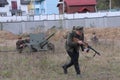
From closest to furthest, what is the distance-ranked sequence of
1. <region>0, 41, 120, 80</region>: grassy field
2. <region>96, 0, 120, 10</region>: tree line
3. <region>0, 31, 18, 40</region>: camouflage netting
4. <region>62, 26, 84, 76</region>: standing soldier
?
<region>62, 26, 84, 76</region>: standing soldier, <region>0, 41, 120, 80</region>: grassy field, <region>0, 31, 18, 40</region>: camouflage netting, <region>96, 0, 120, 10</region>: tree line

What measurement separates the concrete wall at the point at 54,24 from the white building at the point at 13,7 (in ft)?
103

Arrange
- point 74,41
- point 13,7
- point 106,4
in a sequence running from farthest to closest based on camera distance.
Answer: point 106,4 < point 13,7 < point 74,41

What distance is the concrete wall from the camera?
44291 mm

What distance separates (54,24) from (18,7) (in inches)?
1385

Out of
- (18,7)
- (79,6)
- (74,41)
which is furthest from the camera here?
(18,7)

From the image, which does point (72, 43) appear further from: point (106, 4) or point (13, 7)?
point (106, 4)

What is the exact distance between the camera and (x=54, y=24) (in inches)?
1758

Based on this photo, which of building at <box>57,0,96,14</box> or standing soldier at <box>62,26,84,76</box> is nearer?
standing soldier at <box>62,26,84,76</box>

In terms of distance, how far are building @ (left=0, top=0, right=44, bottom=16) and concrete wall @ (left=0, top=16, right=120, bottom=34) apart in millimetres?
30553

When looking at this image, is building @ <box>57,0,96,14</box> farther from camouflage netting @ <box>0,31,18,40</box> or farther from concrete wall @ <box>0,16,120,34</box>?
camouflage netting @ <box>0,31,18,40</box>

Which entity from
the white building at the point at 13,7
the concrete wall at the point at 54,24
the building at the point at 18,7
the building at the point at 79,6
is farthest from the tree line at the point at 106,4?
the concrete wall at the point at 54,24

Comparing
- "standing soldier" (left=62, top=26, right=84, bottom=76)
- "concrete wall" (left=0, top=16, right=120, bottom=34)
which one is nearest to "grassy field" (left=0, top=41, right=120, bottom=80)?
"standing soldier" (left=62, top=26, right=84, bottom=76)

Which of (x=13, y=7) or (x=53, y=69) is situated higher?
(x=13, y=7)

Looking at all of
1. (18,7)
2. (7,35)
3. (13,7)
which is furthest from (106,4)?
(7,35)
